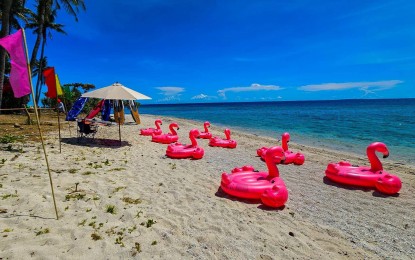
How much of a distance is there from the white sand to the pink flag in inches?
75.0

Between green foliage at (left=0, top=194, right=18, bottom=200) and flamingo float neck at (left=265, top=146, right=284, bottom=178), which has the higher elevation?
flamingo float neck at (left=265, top=146, right=284, bottom=178)

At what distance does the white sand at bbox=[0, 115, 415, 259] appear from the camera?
337cm

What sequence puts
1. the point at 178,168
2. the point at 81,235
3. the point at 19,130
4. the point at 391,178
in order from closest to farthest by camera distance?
the point at 81,235 → the point at 391,178 → the point at 178,168 → the point at 19,130

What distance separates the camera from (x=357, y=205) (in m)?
5.41

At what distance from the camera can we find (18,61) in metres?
3.83

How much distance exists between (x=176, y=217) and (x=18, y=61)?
3.41m

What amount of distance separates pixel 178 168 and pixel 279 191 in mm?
3331

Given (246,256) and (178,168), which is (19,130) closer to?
(178,168)

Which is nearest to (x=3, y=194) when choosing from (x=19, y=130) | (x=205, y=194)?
(x=205, y=194)

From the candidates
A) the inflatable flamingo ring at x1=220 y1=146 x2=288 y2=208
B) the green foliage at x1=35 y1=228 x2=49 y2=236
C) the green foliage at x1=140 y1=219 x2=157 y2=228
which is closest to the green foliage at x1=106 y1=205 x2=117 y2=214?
the green foliage at x1=140 y1=219 x2=157 y2=228

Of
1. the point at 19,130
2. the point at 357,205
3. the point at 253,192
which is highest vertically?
→ the point at 19,130

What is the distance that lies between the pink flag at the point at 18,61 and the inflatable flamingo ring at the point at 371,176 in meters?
7.01

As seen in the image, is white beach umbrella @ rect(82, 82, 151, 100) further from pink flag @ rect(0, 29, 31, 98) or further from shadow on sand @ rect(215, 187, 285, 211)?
shadow on sand @ rect(215, 187, 285, 211)

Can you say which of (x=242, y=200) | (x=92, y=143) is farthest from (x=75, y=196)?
(x=92, y=143)
